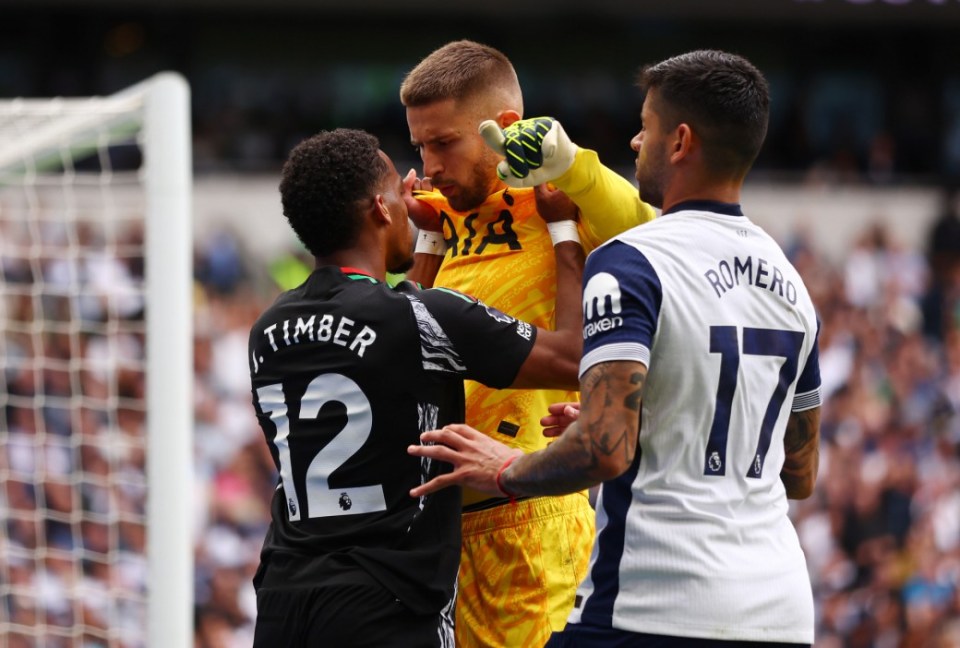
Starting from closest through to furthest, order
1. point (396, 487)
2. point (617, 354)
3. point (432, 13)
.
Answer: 1. point (617, 354)
2. point (396, 487)
3. point (432, 13)

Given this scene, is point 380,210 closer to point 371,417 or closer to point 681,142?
point 371,417

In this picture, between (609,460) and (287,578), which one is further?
(287,578)

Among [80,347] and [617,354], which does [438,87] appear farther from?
[80,347]

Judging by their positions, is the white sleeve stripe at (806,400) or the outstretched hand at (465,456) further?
the white sleeve stripe at (806,400)

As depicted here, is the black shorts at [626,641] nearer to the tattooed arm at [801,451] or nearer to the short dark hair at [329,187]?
the tattooed arm at [801,451]

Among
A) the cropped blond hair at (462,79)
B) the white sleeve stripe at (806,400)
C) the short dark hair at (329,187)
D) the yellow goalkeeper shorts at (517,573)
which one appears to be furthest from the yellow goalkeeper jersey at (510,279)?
the white sleeve stripe at (806,400)

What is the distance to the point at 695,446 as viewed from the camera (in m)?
2.96

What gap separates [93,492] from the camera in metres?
9.65

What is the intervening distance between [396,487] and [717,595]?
865 millimetres

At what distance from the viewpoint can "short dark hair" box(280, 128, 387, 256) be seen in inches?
134

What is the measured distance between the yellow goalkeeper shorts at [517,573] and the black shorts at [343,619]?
19.5 inches

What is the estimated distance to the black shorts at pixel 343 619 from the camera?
3201 millimetres

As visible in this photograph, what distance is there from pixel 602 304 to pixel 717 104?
58 centimetres

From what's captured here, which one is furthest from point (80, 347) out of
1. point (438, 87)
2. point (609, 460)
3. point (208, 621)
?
point (609, 460)
